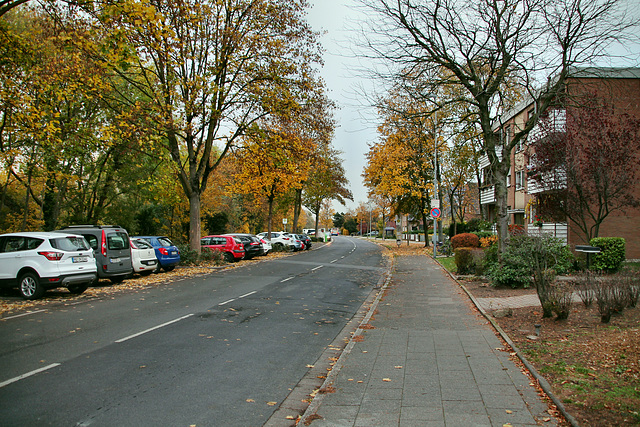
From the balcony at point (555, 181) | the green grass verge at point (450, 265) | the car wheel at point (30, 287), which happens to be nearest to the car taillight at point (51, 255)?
the car wheel at point (30, 287)

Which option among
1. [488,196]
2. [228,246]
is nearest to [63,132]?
[228,246]

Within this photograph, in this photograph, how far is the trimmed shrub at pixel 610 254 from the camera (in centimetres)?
1592

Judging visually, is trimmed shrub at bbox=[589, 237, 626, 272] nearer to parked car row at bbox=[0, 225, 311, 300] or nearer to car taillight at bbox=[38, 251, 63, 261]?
parked car row at bbox=[0, 225, 311, 300]

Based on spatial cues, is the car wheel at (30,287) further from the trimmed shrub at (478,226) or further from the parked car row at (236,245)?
the trimmed shrub at (478,226)

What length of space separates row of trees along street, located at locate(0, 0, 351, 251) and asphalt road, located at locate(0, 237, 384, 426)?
606cm

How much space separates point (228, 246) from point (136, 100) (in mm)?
9174

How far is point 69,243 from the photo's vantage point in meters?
12.8

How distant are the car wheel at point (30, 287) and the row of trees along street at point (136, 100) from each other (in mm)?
3981

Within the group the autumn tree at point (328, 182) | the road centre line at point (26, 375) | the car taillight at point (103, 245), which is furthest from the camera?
the autumn tree at point (328, 182)

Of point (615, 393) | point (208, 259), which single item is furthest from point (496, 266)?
point (208, 259)

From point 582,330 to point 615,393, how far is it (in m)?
3.16

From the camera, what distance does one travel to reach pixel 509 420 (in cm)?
421

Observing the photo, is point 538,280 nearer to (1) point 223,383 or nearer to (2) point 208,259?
(1) point 223,383

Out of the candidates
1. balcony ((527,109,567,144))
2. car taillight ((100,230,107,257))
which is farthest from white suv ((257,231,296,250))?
car taillight ((100,230,107,257))
